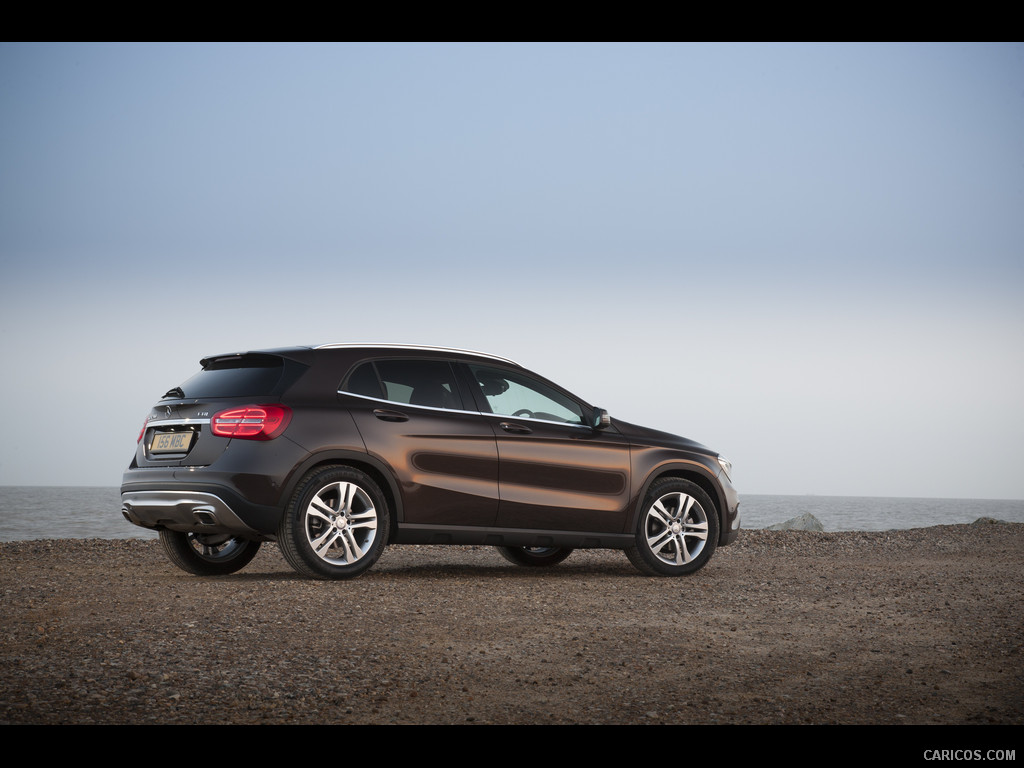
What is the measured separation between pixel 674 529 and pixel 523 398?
5.83ft

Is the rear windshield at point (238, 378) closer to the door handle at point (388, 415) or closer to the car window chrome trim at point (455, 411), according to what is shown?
the car window chrome trim at point (455, 411)

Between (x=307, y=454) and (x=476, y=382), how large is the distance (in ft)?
5.52

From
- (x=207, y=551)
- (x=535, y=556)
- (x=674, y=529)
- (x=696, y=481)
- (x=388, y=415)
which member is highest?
(x=388, y=415)

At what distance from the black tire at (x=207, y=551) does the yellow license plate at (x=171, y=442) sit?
895 mm

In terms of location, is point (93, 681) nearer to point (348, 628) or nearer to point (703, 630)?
point (348, 628)

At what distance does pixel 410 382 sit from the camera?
334 inches

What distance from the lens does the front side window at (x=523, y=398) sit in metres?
8.84

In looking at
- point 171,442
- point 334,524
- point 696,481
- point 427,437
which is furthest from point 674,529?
point 171,442

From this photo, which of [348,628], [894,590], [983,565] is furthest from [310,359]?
[983,565]

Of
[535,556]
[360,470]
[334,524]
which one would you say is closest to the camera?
[334,524]

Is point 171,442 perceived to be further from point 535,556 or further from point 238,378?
point 535,556

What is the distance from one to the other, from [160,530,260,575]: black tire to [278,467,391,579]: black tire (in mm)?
1220

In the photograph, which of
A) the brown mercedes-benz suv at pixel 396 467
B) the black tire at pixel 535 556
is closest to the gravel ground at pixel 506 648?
the brown mercedes-benz suv at pixel 396 467

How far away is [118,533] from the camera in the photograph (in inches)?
945
